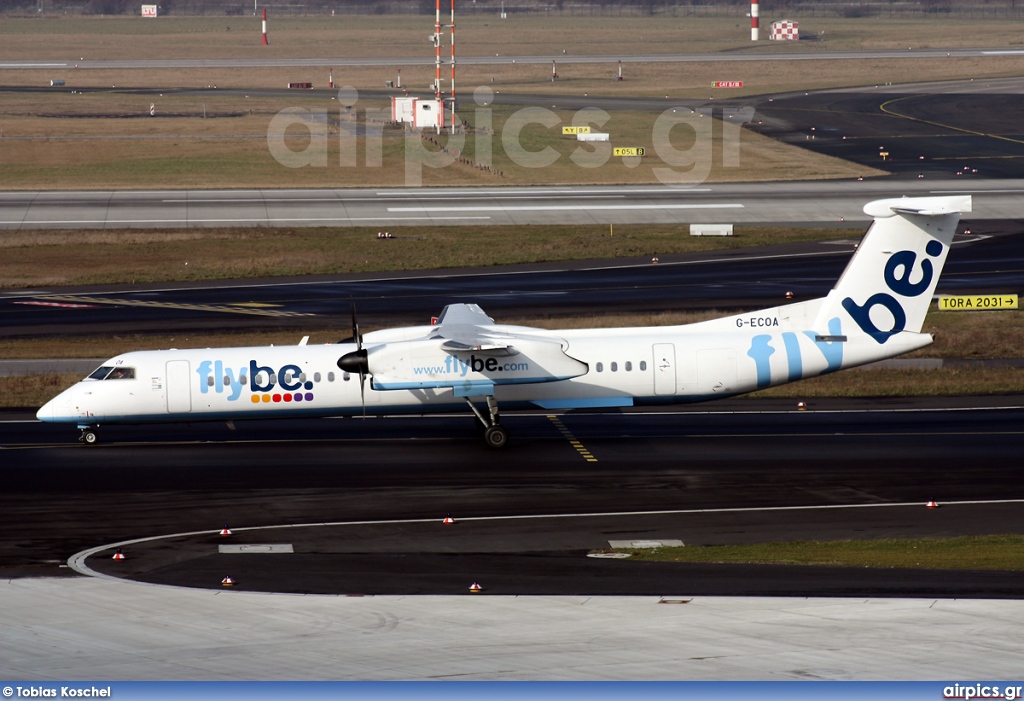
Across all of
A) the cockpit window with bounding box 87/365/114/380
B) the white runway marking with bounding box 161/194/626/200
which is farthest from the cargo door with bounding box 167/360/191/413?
the white runway marking with bounding box 161/194/626/200

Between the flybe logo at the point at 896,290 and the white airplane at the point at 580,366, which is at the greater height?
the flybe logo at the point at 896,290

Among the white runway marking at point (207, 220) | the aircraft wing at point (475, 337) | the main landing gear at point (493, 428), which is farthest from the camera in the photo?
the white runway marking at point (207, 220)

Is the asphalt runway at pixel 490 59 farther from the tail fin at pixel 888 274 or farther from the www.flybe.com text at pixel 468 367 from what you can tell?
the www.flybe.com text at pixel 468 367

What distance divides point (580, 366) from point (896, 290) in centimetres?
856

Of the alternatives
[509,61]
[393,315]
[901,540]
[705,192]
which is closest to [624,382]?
[901,540]

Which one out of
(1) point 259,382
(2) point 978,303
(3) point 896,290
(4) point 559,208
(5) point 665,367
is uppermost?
(4) point 559,208

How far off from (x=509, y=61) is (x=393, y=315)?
11695cm

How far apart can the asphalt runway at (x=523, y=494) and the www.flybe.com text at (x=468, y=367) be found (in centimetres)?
206

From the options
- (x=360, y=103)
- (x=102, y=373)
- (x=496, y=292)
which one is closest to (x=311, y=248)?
(x=496, y=292)

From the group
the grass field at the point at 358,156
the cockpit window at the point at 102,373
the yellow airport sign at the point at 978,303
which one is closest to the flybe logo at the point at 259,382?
the cockpit window at the point at 102,373

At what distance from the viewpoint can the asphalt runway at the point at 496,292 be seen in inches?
1880

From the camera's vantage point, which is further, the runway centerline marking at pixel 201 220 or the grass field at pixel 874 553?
the runway centerline marking at pixel 201 220

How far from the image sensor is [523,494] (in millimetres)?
28594

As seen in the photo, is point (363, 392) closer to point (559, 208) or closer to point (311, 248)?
point (311, 248)
